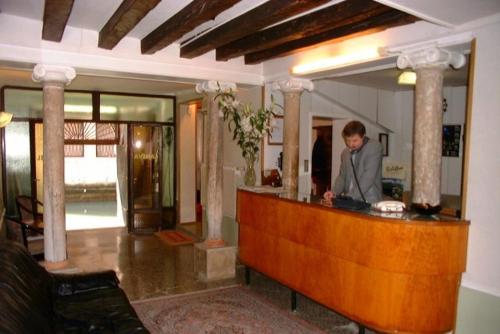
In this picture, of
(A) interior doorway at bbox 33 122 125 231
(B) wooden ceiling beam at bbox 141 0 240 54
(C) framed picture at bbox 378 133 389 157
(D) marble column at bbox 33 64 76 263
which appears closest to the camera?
(B) wooden ceiling beam at bbox 141 0 240 54

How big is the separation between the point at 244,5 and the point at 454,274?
2.84 metres

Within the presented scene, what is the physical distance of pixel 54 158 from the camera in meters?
4.23

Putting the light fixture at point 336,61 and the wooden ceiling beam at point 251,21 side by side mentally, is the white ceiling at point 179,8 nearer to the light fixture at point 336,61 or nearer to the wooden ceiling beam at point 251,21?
the wooden ceiling beam at point 251,21

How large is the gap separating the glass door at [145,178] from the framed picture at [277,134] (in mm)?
3108

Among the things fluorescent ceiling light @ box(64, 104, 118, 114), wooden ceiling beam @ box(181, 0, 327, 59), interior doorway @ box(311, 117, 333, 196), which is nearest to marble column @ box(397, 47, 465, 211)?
wooden ceiling beam @ box(181, 0, 327, 59)

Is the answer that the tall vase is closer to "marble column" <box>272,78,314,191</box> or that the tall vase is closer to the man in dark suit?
"marble column" <box>272,78,314,191</box>

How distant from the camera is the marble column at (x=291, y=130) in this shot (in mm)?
5086

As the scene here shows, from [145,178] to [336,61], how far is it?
4916mm

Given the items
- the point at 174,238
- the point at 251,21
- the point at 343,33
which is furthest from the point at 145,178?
the point at 343,33

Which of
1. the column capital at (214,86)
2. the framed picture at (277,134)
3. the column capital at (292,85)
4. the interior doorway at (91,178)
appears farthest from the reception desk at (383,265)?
the interior doorway at (91,178)

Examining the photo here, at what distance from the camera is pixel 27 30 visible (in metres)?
3.95

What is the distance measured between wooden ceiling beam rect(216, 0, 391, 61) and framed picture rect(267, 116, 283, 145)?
1.37 metres

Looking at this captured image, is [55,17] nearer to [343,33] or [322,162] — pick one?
[343,33]

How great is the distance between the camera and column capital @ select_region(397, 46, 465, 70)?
3262 millimetres
